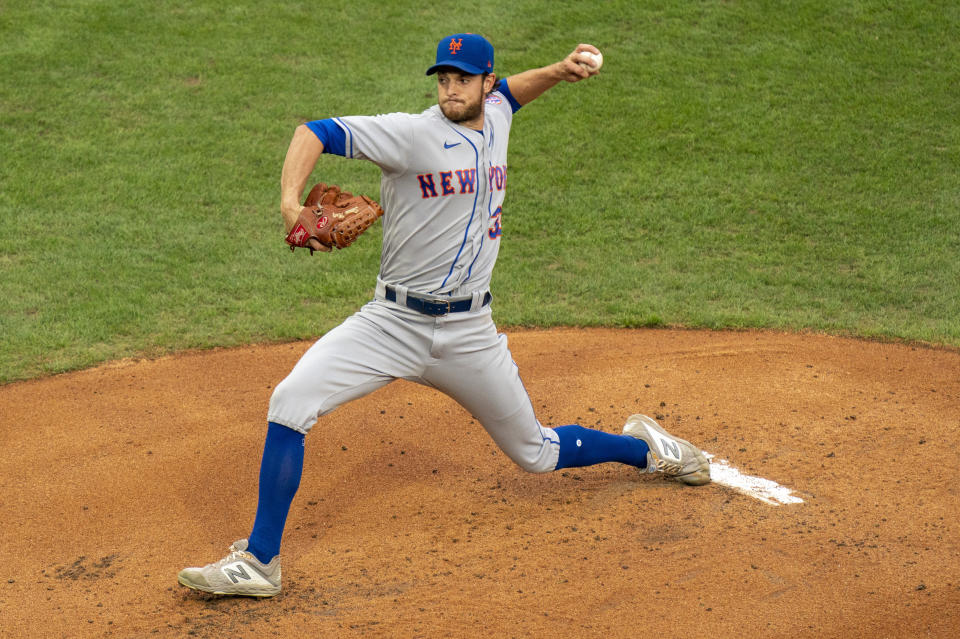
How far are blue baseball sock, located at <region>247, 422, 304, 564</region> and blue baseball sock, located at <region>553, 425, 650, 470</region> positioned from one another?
128cm

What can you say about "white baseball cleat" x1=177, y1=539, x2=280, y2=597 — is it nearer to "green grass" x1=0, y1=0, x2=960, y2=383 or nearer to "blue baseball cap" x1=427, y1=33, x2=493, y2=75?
"blue baseball cap" x1=427, y1=33, x2=493, y2=75

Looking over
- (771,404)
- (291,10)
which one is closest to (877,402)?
(771,404)

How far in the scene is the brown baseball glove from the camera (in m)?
3.89

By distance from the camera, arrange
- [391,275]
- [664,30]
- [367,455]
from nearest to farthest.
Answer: [391,275] → [367,455] → [664,30]

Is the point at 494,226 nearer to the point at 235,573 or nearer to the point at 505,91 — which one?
the point at 505,91

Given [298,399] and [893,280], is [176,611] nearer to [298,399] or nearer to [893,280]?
[298,399]

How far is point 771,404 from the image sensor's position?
6.06 m

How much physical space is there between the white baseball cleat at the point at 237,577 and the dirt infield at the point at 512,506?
8 centimetres

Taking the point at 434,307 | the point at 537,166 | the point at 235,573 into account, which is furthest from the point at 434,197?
the point at 537,166

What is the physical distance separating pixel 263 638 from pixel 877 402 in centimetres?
381

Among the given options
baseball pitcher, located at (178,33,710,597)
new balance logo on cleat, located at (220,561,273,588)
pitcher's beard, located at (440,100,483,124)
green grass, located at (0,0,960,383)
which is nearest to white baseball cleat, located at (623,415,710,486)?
baseball pitcher, located at (178,33,710,597)

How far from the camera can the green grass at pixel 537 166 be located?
788 cm

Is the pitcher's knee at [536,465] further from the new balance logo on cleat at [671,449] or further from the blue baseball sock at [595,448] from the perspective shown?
the new balance logo on cleat at [671,449]

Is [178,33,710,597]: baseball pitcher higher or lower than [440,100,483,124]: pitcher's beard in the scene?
lower
